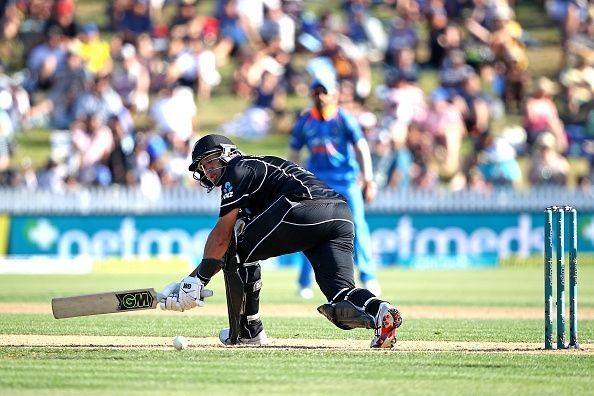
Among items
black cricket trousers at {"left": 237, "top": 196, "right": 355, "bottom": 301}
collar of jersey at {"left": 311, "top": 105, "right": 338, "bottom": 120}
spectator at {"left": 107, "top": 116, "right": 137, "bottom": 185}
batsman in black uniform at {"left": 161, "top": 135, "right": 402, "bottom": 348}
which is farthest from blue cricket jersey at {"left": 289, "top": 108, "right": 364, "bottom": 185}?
spectator at {"left": 107, "top": 116, "right": 137, "bottom": 185}

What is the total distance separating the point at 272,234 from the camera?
9.49 m

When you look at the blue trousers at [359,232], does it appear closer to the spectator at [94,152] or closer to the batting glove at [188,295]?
the batting glove at [188,295]

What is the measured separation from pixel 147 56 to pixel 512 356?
18808mm

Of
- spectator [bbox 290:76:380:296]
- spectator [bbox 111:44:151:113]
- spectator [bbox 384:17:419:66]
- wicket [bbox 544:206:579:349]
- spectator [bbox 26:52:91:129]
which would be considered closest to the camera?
wicket [bbox 544:206:579:349]

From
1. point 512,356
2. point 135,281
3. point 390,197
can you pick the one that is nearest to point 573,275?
point 512,356

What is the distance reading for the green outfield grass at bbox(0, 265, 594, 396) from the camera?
7645 millimetres

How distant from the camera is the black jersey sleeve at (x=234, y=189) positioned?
30.1 ft

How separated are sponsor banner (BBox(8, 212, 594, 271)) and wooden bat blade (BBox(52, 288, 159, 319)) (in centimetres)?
1318

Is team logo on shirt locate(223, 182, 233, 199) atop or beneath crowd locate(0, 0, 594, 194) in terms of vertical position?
beneath

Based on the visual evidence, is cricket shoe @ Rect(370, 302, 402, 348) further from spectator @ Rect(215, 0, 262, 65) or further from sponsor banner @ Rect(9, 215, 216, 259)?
spectator @ Rect(215, 0, 262, 65)

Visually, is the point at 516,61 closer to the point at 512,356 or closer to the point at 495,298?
the point at 495,298

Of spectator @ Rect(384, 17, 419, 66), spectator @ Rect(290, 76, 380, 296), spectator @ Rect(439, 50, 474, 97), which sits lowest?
spectator @ Rect(290, 76, 380, 296)

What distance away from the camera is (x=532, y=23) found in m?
29.5

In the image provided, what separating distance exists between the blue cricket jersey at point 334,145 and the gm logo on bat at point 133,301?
5.39 meters
